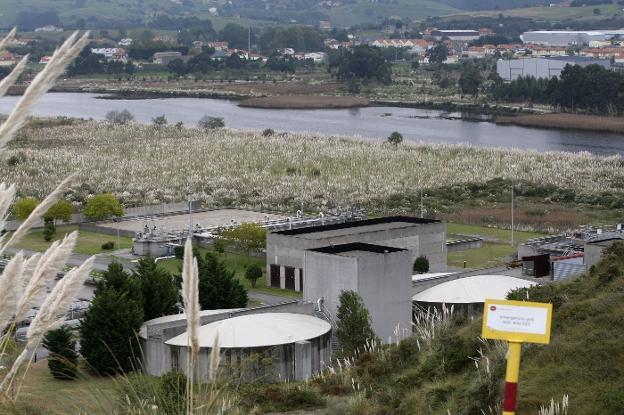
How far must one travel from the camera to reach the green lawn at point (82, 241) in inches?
878

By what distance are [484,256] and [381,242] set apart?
292cm

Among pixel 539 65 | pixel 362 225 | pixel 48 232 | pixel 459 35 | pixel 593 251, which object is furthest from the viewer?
pixel 459 35

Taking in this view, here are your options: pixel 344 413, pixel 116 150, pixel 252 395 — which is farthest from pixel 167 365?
pixel 116 150

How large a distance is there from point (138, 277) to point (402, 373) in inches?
225

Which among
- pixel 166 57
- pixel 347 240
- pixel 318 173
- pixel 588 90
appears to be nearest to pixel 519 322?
pixel 347 240

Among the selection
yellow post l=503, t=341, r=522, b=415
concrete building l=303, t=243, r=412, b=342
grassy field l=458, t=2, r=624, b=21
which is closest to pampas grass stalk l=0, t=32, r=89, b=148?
yellow post l=503, t=341, r=522, b=415

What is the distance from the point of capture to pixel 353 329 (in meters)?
13.8

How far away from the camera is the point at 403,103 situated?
233 ft

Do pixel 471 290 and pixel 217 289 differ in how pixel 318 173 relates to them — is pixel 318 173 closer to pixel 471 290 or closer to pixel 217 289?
pixel 217 289

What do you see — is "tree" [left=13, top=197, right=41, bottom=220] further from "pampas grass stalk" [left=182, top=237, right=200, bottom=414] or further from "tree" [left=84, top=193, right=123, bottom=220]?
"pampas grass stalk" [left=182, top=237, right=200, bottom=414]

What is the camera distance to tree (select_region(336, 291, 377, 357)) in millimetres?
13656

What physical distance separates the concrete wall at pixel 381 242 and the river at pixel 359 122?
80.0 ft

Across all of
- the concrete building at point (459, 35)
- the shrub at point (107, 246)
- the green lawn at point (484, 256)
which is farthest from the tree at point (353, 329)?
the concrete building at point (459, 35)

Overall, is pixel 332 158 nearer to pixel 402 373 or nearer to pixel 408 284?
pixel 408 284
